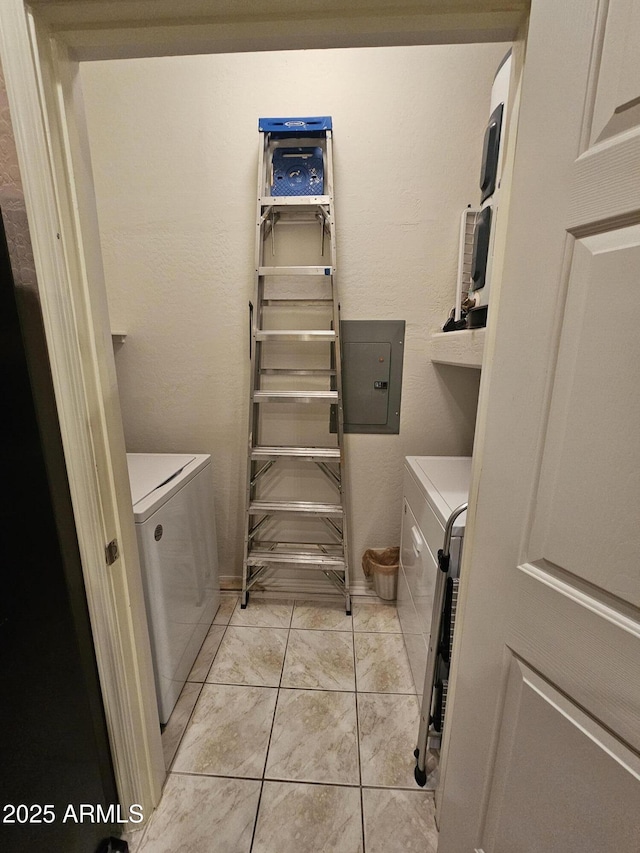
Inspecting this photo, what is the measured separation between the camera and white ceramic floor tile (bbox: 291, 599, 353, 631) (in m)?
1.82

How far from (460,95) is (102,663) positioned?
2.47 metres

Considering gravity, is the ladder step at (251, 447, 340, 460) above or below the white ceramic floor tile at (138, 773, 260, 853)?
above

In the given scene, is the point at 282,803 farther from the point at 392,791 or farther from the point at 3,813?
the point at 3,813

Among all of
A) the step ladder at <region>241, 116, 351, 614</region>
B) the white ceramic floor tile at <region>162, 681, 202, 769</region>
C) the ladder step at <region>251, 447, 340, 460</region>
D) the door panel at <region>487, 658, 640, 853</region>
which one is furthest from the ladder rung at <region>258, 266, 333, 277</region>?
the white ceramic floor tile at <region>162, 681, 202, 769</region>

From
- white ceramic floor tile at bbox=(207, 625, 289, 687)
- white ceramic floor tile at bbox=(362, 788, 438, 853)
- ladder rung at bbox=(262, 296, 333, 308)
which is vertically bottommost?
white ceramic floor tile at bbox=(207, 625, 289, 687)

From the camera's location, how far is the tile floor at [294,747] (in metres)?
1.03

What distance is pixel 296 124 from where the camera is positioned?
5.02 ft

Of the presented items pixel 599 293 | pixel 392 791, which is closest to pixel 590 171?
pixel 599 293

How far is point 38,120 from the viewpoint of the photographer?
0.64 m

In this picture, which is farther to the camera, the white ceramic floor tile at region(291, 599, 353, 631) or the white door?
the white ceramic floor tile at region(291, 599, 353, 631)

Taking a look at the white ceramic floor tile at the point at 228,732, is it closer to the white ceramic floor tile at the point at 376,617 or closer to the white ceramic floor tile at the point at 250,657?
the white ceramic floor tile at the point at 250,657

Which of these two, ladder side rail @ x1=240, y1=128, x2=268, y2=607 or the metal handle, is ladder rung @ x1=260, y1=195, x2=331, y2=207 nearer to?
ladder side rail @ x1=240, y1=128, x2=268, y2=607

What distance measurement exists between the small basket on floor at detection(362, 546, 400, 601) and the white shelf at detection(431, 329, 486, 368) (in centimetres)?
110

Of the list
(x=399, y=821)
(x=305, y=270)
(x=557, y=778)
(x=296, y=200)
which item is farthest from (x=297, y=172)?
(x=399, y=821)
